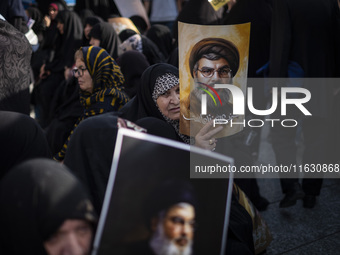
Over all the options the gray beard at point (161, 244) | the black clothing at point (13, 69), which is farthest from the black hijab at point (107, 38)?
the gray beard at point (161, 244)

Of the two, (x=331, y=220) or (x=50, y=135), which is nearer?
(x=331, y=220)

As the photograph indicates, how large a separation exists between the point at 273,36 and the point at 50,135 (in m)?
1.96

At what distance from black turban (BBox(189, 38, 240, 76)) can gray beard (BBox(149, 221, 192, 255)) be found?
37.5 inches

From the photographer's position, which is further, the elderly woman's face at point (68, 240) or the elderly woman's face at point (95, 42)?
the elderly woman's face at point (95, 42)

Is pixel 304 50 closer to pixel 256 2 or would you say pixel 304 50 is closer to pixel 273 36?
pixel 273 36

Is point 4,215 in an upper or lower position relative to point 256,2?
upper

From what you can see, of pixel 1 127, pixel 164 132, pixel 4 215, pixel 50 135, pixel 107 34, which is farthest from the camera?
pixel 107 34

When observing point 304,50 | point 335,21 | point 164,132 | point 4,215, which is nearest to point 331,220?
point 304,50

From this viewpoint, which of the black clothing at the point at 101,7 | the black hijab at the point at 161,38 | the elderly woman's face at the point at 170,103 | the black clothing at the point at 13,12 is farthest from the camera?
the black clothing at the point at 101,7

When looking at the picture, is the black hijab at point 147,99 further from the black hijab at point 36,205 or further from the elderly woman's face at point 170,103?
the black hijab at point 36,205

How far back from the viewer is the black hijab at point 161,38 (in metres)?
5.40

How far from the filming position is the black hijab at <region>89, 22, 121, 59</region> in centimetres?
459

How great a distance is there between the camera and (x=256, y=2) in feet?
12.4

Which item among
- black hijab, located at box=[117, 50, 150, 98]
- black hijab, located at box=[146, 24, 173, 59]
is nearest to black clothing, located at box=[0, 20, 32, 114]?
black hijab, located at box=[117, 50, 150, 98]
